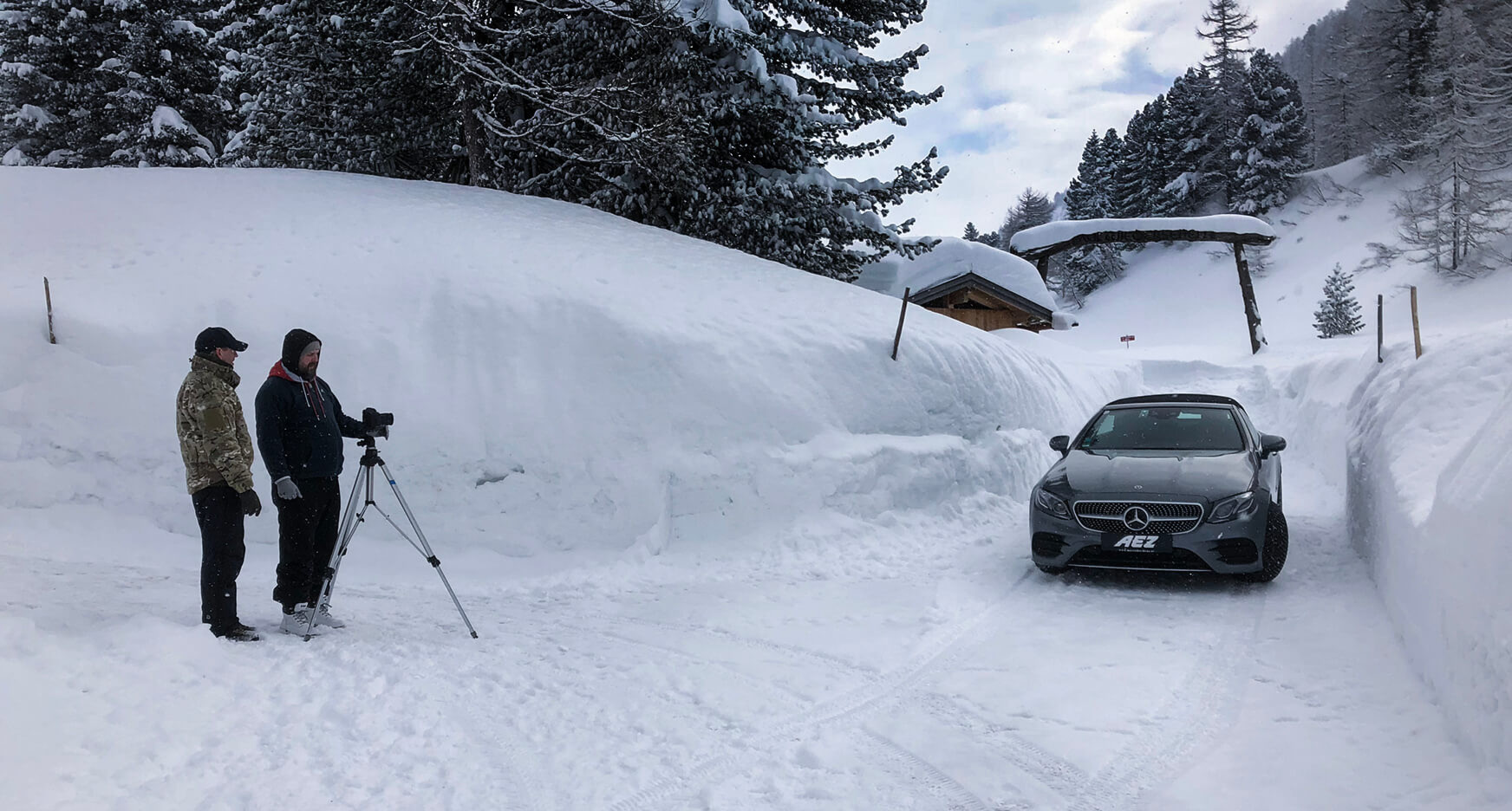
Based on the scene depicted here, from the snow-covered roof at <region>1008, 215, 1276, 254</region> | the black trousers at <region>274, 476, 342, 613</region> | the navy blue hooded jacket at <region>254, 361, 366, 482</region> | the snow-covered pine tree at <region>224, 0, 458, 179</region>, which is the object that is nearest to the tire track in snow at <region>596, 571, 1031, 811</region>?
the black trousers at <region>274, 476, 342, 613</region>

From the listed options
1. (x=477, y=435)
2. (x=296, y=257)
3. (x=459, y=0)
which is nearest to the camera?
(x=477, y=435)

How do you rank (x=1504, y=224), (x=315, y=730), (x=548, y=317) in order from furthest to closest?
(x=1504, y=224) → (x=548, y=317) → (x=315, y=730)

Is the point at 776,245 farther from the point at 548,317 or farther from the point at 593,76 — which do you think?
the point at 548,317

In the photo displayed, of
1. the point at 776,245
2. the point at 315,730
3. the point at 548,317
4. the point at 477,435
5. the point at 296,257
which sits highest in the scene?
the point at 776,245

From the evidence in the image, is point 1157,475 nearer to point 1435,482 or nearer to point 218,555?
point 1435,482

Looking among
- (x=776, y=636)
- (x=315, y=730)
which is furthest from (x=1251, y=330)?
(x=315, y=730)

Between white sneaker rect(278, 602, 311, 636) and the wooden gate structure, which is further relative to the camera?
the wooden gate structure

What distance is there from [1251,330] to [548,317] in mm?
26277

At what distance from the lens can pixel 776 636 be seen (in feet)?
17.7

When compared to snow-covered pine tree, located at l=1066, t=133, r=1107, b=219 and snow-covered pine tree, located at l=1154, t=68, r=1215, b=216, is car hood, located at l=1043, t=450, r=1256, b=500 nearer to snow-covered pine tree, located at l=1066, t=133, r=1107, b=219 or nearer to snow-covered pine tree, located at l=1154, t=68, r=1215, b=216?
snow-covered pine tree, located at l=1154, t=68, r=1215, b=216

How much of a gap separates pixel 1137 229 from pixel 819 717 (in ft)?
78.7

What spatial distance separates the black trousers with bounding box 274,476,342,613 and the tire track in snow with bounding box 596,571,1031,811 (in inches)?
119

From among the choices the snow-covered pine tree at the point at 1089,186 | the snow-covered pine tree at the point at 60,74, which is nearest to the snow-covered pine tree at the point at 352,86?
the snow-covered pine tree at the point at 60,74

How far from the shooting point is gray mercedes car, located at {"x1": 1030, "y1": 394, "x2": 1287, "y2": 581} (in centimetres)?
600
